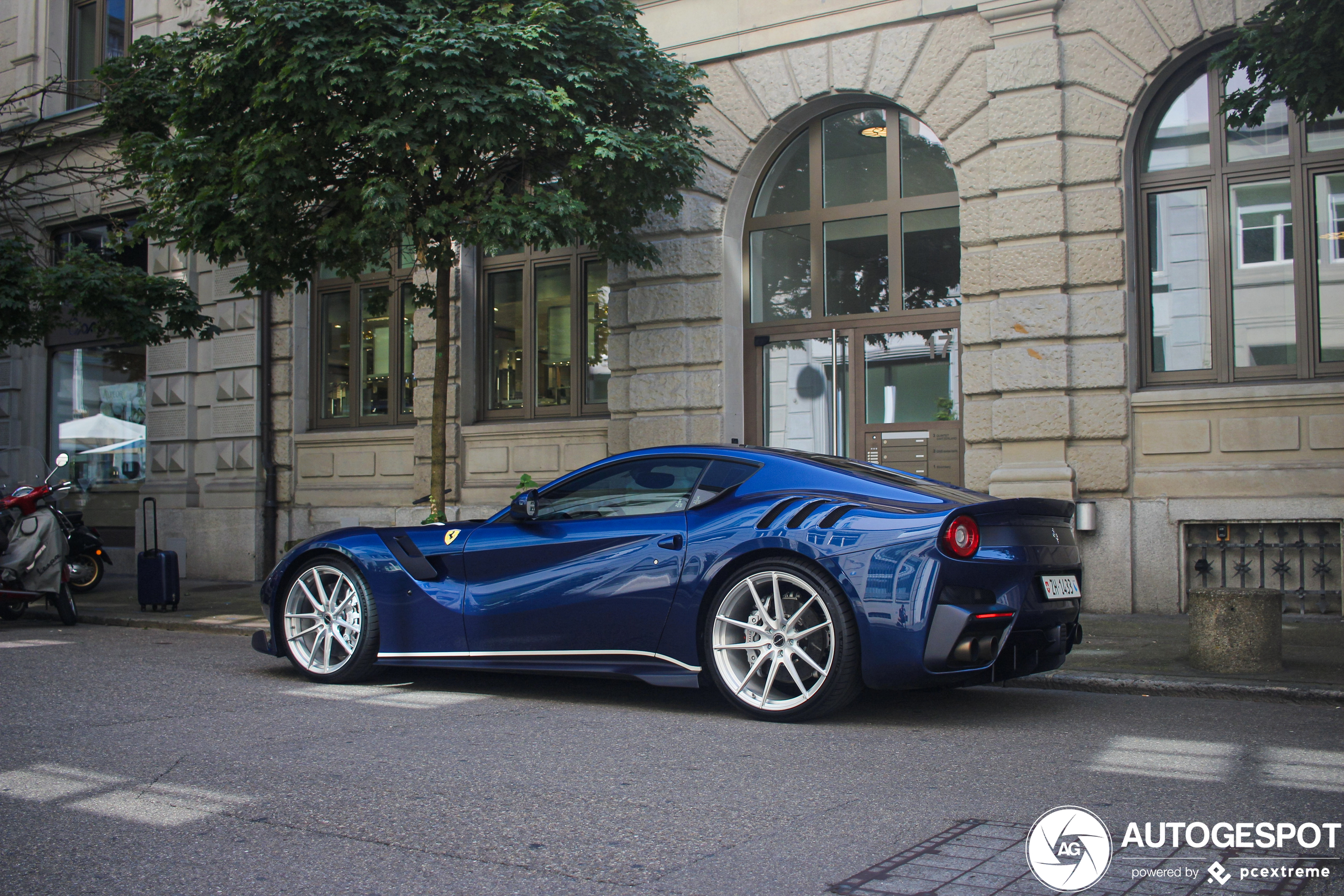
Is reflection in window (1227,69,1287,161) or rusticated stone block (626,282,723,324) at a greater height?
reflection in window (1227,69,1287,161)

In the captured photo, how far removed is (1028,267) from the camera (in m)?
10.7

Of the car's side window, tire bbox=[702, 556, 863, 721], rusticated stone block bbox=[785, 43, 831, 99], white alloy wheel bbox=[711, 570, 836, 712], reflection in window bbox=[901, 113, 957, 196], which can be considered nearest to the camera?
tire bbox=[702, 556, 863, 721]

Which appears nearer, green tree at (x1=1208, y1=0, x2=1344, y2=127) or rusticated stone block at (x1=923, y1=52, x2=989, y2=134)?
green tree at (x1=1208, y1=0, x2=1344, y2=127)

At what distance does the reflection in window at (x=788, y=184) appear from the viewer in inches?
496

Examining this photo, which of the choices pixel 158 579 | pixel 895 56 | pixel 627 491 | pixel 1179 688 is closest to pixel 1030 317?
pixel 895 56

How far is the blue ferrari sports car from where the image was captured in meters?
5.20

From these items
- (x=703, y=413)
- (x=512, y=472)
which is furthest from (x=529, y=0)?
(x=512, y=472)

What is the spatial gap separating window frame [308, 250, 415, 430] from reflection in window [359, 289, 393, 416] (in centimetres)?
4

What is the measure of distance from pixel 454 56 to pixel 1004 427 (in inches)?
228

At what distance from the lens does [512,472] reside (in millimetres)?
13883

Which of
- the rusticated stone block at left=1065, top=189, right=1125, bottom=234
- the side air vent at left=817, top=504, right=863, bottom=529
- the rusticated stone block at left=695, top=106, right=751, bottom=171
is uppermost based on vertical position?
the rusticated stone block at left=695, top=106, right=751, bottom=171

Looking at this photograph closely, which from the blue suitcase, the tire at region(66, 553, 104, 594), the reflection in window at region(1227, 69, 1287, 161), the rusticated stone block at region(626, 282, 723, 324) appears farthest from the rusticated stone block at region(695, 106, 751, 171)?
the tire at region(66, 553, 104, 594)

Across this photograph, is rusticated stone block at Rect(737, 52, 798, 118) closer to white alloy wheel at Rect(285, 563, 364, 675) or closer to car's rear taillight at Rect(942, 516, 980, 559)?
white alloy wheel at Rect(285, 563, 364, 675)

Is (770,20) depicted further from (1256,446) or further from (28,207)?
(28,207)
